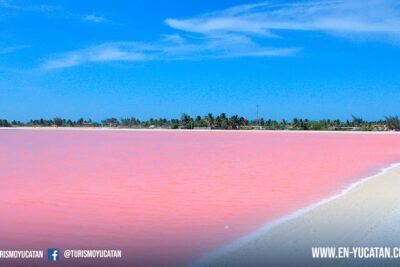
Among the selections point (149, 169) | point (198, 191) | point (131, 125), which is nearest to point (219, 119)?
point (131, 125)

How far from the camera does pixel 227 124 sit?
54.7m

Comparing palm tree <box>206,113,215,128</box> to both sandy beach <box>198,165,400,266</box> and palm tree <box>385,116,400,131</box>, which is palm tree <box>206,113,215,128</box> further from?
sandy beach <box>198,165,400,266</box>

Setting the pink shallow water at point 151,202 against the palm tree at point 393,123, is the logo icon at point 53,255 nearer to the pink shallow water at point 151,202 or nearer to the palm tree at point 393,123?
the pink shallow water at point 151,202

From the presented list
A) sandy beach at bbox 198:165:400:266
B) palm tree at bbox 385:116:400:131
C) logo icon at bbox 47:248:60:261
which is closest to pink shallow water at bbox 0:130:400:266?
logo icon at bbox 47:248:60:261

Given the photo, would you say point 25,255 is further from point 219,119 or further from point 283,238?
point 219,119

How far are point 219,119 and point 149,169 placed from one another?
4486 cm

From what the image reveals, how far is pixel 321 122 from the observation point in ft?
176

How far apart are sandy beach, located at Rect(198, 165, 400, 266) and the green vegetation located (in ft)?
147

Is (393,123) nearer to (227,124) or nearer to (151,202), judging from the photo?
(227,124)

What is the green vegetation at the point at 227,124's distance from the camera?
5191cm

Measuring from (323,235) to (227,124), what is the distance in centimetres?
5027

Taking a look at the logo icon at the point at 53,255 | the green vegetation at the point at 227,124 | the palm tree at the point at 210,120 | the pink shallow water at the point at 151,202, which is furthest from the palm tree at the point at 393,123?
the logo icon at the point at 53,255

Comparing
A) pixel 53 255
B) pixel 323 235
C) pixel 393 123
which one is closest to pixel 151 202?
pixel 323 235

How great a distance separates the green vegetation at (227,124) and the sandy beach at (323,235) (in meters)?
44.9
